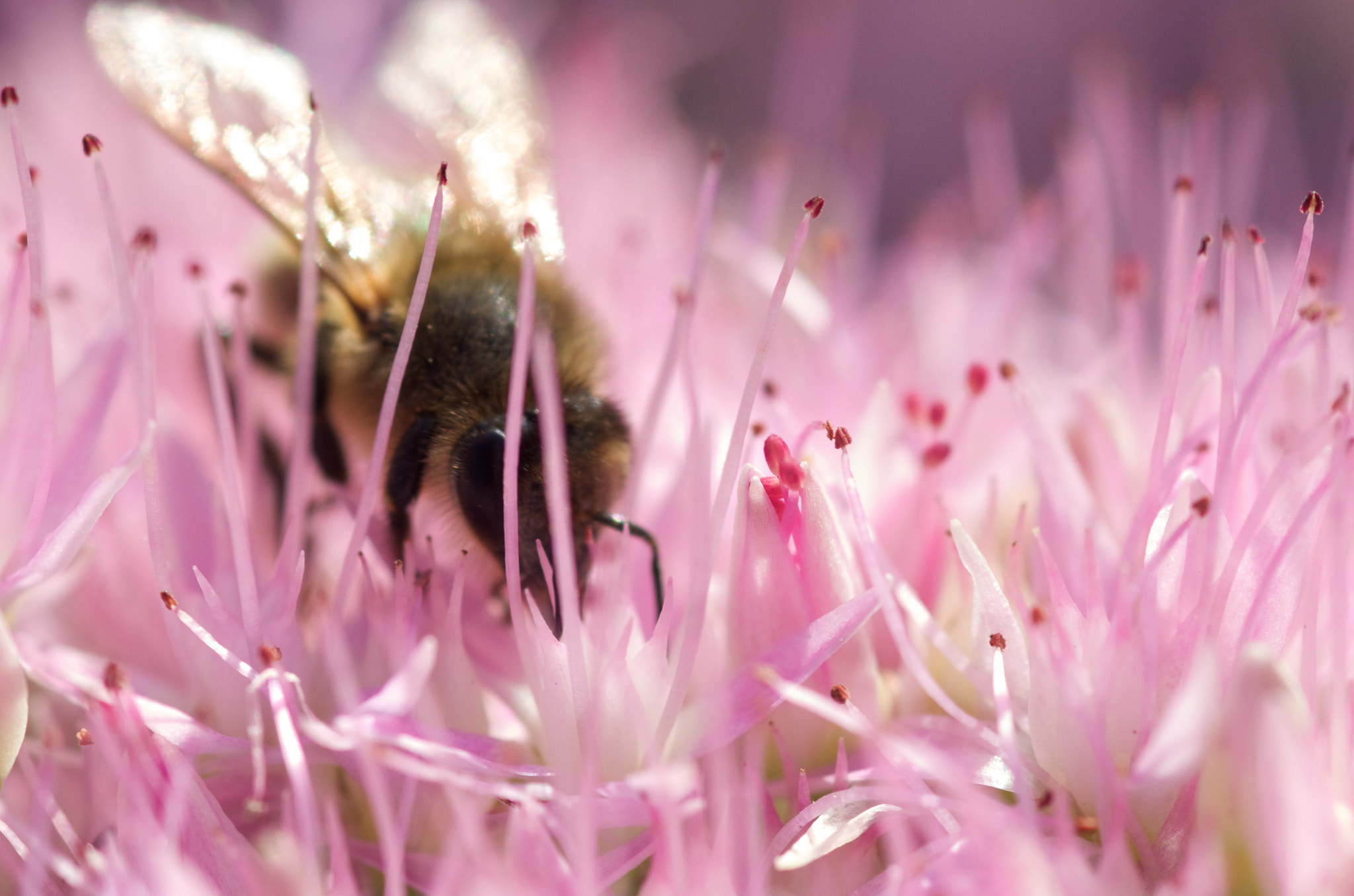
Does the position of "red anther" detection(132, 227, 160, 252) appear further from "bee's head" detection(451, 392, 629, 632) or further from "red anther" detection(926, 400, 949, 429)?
"red anther" detection(926, 400, 949, 429)

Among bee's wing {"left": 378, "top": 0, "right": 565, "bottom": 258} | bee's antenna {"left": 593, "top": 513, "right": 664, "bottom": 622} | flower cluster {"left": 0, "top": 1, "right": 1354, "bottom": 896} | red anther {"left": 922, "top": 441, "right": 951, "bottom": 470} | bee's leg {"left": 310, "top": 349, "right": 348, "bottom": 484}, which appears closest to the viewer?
flower cluster {"left": 0, "top": 1, "right": 1354, "bottom": 896}

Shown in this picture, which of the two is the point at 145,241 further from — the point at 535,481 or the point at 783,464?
the point at 783,464

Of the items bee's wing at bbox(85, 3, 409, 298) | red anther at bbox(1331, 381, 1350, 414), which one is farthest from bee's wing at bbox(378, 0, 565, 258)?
red anther at bbox(1331, 381, 1350, 414)

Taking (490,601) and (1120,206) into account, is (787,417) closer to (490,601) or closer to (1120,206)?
(490,601)

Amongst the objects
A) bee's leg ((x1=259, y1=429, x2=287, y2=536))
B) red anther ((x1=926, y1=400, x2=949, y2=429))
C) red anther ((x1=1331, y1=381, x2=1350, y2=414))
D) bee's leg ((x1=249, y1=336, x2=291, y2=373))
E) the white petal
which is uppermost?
bee's leg ((x1=249, y1=336, x2=291, y2=373))

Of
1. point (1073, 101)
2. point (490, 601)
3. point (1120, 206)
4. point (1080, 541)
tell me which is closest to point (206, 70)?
point (490, 601)

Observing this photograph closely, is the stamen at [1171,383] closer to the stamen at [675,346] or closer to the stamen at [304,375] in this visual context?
the stamen at [675,346]

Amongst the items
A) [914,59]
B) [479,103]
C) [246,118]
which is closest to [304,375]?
[246,118]

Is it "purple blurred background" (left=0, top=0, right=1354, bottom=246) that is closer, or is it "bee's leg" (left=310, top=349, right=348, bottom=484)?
"bee's leg" (left=310, top=349, right=348, bottom=484)
